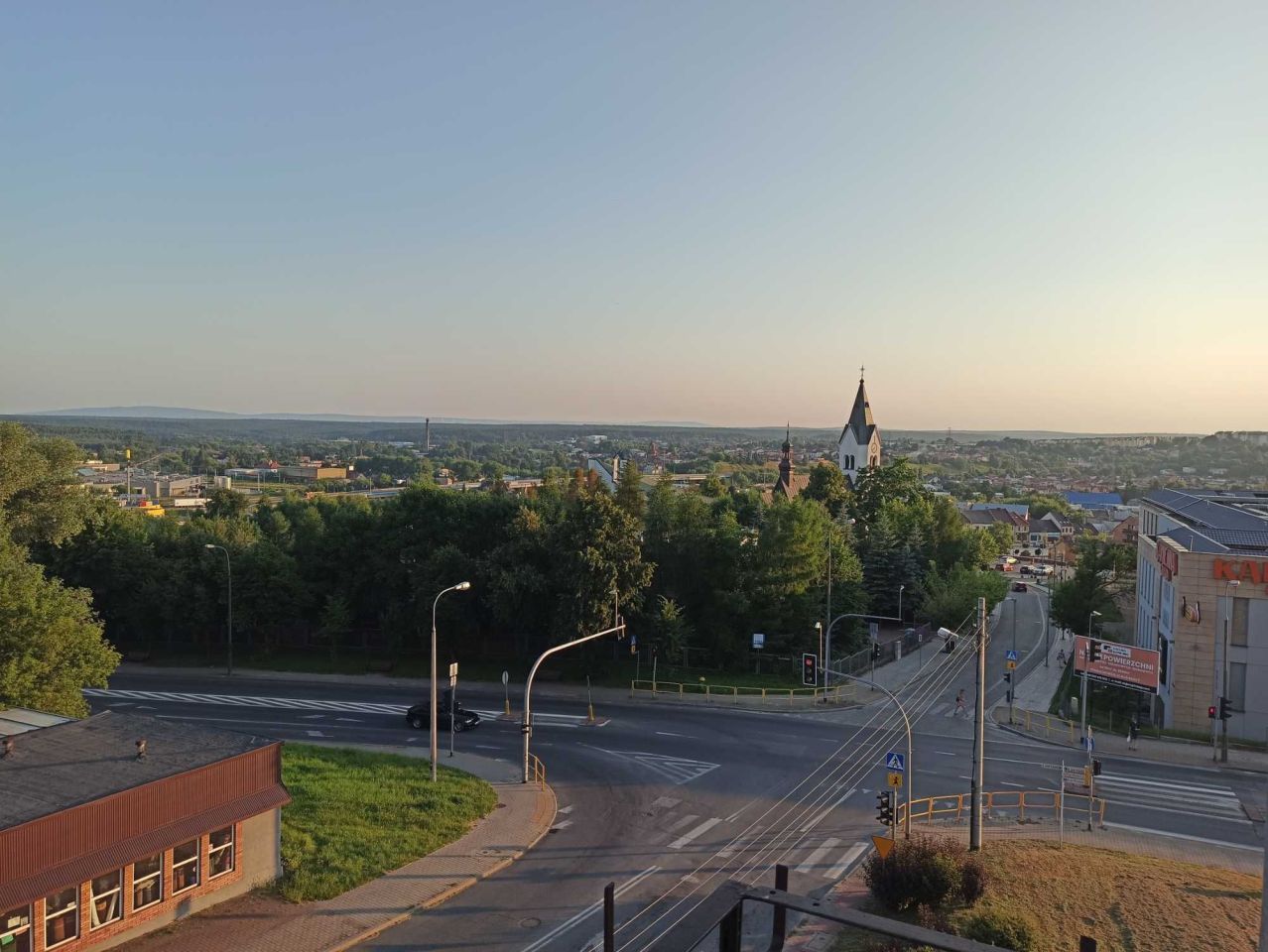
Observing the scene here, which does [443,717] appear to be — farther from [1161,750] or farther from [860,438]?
[860,438]

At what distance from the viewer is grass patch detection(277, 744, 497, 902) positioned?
21.5 meters

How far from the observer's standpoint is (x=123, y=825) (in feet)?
57.6

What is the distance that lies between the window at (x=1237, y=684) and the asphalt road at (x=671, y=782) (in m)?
6.54

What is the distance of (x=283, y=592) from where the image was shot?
171 ft

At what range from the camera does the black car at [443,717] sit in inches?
1443

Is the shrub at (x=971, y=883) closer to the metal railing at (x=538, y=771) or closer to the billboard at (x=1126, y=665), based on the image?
the metal railing at (x=538, y=771)

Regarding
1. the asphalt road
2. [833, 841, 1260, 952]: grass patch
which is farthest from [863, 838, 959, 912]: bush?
the asphalt road

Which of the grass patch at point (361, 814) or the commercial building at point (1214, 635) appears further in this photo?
the commercial building at point (1214, 635)

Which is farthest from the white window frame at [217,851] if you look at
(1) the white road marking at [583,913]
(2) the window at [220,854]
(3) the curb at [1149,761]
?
(3) the curb at [1149,761]

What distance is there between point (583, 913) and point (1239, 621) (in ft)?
109

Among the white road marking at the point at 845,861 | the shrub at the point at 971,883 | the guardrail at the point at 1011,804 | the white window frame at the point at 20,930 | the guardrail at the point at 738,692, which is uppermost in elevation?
the white window frame at the point at 20,930

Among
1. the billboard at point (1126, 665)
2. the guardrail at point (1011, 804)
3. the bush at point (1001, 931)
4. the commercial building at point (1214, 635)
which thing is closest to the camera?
the bush at point (1001, 931)

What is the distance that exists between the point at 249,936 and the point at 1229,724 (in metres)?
39.2

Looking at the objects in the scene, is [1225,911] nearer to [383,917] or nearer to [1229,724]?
[383,917]
